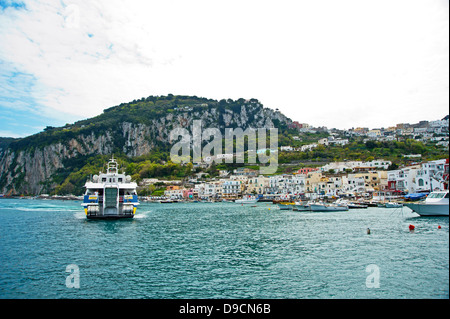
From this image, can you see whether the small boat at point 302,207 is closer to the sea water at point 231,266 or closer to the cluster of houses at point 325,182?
the cluster of houses at point 325,182

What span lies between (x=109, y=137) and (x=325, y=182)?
109927 millimetres

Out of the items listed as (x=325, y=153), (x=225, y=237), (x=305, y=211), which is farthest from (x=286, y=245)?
(x=325, y=153)

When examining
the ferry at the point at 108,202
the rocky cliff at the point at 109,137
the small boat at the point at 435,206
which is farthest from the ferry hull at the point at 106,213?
the rocky cliff at the point at 109,137

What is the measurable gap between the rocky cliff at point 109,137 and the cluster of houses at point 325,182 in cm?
4928

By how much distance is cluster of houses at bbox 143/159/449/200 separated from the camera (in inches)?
2122

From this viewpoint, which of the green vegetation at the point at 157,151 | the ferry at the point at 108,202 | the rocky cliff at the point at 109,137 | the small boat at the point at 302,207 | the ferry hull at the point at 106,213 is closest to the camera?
the ferry hull at the point at 106,213

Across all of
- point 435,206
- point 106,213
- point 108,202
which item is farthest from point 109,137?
point 435,206

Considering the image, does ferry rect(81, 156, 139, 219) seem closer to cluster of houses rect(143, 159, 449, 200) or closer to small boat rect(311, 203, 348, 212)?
small boat rect(311, 203, 348, 212)

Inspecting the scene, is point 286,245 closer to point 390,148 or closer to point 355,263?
point 355,263

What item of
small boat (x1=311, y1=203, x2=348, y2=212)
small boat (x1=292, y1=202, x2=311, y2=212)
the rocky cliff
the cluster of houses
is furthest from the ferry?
the rocky cliff

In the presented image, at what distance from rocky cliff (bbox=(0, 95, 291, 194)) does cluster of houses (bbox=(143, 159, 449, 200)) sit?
49.3m

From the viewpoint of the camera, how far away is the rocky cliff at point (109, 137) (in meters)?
123

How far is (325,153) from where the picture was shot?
10406 cm
